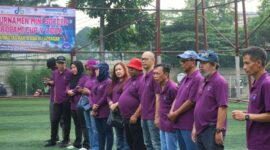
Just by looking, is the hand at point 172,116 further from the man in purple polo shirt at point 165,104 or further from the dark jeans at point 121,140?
the dark jeans at point 121,140

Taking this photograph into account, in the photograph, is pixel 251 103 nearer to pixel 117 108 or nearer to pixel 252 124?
pixel 252 124

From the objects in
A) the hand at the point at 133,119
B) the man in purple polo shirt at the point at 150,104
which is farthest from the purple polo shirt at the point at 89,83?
the man in purple polo shirt at the point at 150,104

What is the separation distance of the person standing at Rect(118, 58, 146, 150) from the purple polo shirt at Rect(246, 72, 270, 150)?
2752mm

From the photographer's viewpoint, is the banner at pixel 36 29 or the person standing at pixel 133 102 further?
the banner at pixel 36 29

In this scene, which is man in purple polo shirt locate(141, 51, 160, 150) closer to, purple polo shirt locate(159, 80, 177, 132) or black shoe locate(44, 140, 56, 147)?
purple polo shirt locate(159, 80, 177, 132)

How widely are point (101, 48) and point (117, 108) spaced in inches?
690

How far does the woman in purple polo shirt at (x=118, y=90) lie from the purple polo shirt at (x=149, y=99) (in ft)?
2.20

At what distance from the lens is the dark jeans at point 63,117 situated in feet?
32.2

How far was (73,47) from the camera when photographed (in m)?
17.8

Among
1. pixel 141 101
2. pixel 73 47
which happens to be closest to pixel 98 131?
pixel 141 101

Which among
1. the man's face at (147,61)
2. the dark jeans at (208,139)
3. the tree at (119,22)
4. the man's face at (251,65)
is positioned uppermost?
the tree at (119,22)

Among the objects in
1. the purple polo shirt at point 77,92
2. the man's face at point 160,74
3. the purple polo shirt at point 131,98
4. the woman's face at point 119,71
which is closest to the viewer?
the man's face at point 160,74

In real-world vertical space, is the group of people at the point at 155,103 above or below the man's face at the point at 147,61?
below

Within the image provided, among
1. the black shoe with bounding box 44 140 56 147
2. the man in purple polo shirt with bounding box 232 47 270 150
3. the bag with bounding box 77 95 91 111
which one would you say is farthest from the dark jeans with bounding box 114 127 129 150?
the man in purple polo shirt with bounding box 232 47 270 150
